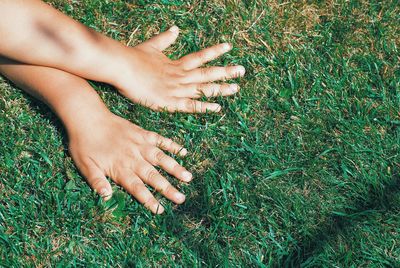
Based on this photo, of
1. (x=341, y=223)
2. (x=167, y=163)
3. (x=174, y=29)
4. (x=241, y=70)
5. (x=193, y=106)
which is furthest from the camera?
(x=174, y=29)

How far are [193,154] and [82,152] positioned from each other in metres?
0.50

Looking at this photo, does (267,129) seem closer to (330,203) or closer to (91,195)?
(330,203)

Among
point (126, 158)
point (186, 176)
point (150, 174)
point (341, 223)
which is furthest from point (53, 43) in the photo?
point (341, 223)

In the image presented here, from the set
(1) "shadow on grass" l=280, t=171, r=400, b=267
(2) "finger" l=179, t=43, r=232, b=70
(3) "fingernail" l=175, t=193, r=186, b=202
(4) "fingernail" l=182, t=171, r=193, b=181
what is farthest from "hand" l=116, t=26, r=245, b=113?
(1) "shadow on grass" l=280, t=171, r=400, b=267

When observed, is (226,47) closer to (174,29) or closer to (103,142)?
(174,29)

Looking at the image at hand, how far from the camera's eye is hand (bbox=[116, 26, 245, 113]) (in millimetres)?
3074

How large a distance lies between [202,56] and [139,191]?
2.60 feet

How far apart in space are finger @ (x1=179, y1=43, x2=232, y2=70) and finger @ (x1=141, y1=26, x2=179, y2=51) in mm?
118

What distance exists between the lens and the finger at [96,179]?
2857 millimetres

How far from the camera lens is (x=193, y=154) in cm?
302

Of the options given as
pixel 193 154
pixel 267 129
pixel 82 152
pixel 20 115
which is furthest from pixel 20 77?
pixel 267 129

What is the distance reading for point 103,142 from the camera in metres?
2.95

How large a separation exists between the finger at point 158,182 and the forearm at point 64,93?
33 centimetres

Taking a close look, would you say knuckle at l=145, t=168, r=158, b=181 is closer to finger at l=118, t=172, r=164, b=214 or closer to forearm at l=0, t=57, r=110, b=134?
finger at l=118, t=172, r=164, b=214
